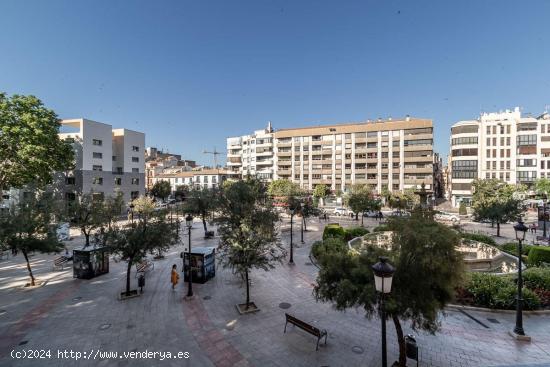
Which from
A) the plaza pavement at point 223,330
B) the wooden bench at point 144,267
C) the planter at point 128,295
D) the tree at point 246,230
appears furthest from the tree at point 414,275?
the wooden bench at point 144,267

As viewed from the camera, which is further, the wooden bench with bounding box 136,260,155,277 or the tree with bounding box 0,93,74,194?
the tree with bounding box 0,93,74,194

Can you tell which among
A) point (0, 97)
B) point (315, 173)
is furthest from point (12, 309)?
point (315, 173)

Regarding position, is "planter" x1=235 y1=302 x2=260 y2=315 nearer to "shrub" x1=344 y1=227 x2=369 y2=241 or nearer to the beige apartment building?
"shrub" x1=344 y1=227 x2=369 y2=241

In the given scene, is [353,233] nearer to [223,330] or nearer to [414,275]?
[223,330]

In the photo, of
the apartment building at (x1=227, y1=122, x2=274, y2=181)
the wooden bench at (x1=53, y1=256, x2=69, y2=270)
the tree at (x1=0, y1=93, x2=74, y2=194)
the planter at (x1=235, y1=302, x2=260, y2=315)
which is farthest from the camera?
the apartment building at (x1=227, y1=122, x2=274, y2=181)

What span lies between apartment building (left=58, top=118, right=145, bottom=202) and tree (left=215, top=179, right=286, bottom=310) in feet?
114

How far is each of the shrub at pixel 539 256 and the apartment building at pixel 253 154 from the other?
6776 cm

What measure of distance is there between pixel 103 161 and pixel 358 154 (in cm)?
5795

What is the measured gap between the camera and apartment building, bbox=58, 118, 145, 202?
46531 mm

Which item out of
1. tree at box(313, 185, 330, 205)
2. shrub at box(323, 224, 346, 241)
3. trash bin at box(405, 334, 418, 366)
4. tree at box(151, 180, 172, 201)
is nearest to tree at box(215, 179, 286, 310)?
trash bin at box(405, 334, 418, 366)

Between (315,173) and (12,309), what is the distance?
225 feet

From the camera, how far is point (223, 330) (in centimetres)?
1088

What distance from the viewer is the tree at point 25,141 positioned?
31219 millimetres

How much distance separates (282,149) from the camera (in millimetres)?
81438
